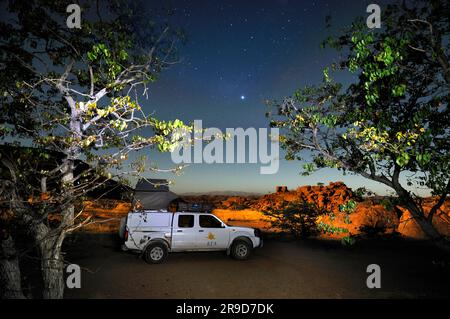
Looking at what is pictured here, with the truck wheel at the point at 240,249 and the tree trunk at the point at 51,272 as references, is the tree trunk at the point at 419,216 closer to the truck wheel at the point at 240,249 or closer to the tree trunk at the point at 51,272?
the tree trunk at the point at 51,272

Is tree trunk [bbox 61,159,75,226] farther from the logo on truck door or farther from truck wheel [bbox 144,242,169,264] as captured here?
the logo on truck door

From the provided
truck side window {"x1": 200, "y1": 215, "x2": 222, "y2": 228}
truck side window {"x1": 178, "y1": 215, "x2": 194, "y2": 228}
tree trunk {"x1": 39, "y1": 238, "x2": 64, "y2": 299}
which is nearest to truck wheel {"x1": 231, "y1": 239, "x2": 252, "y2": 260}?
truck side window {"x1": 200, "y1": 215, "x2": 222, "y2": 228}

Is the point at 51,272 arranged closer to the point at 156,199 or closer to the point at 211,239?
the point at 211,239

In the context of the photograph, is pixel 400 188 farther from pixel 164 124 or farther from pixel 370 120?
pixel 164 124

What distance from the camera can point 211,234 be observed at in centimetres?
1188

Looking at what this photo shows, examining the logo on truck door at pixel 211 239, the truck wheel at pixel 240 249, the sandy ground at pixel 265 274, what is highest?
the logo on truck door at pixel 211 239

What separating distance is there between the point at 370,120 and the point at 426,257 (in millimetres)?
11244

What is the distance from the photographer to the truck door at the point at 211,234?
11797mm

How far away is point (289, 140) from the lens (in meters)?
7.52

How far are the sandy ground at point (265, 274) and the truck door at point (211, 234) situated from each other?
24.4 inches

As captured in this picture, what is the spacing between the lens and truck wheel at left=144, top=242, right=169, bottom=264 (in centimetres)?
1089

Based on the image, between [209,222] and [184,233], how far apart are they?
125cm

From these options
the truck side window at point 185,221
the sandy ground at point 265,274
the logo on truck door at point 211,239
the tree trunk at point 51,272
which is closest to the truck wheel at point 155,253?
the sandy ground at point 265,274
